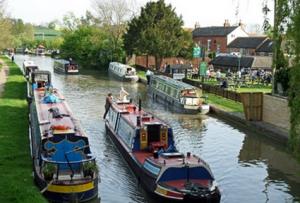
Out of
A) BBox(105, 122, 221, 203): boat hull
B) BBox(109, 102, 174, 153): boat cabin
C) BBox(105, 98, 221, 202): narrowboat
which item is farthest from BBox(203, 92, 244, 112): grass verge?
BBox(109, 102, 174, 153): boat cabin

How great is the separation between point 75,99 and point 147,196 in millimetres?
23206

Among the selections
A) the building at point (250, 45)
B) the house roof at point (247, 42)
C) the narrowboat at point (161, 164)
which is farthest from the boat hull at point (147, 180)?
the house roof at point (247, 42)

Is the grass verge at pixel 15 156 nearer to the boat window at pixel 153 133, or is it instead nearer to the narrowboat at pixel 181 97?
the boat window at pixel 153 133

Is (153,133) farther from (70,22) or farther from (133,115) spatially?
(70,22)

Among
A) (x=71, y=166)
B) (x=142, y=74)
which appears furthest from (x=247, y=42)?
(x=71, y=166)

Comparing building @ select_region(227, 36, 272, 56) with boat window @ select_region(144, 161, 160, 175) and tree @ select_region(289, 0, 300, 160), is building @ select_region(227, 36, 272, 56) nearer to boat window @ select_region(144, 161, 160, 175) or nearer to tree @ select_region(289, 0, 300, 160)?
boat window @ select_region(144, 161, 160, 175)

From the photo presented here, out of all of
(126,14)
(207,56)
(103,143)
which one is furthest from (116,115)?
(126,14)

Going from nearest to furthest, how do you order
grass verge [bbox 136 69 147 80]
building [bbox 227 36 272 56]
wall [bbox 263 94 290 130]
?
wall [bbox 263 94 290 130], grass verge [bbox 136 69 147 80], building [bbox 227 36 272 56]

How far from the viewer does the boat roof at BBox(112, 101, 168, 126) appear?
831 inches

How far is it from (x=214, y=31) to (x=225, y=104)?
4678 cm

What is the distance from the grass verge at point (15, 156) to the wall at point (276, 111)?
1321 centimetres

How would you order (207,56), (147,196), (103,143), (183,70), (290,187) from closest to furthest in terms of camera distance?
(147,196) < (290,187) < (103,143) < (183,70) < (207,56)

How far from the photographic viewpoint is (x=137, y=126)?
20.3 m

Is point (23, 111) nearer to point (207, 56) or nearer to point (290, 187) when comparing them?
point (290, 187)
